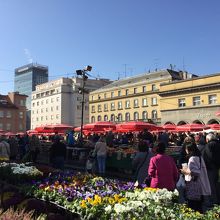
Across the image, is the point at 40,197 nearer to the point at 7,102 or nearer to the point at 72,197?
the point at 72,197

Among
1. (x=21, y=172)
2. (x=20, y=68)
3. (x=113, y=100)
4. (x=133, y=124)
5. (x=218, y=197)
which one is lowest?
(x=218, y=197)

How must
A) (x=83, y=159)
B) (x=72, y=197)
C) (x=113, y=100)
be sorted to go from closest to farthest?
(x=72, y=197)
(x=83, y=159)
(x=113, y=100)

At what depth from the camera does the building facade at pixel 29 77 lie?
16950cm

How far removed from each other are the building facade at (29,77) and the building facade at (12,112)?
61717 millimetres

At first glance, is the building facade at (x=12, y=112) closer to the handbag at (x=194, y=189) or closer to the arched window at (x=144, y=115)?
the arched window at (x=144, y=115)

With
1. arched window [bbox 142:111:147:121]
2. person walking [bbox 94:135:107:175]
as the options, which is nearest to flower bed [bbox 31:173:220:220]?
person walking [bbox 94:135:107:175]

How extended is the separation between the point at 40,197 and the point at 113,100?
79.9m

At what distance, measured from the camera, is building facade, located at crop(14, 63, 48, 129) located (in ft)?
556

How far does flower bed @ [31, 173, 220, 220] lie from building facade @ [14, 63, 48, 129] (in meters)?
161

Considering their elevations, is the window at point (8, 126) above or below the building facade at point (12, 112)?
below

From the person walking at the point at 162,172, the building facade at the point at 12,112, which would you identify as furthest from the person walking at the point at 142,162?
the building facade at the point at 12,112

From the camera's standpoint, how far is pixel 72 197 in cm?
721

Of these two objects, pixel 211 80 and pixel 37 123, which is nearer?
pixel 211 80

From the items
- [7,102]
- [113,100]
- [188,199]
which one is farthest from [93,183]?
[7,102]
